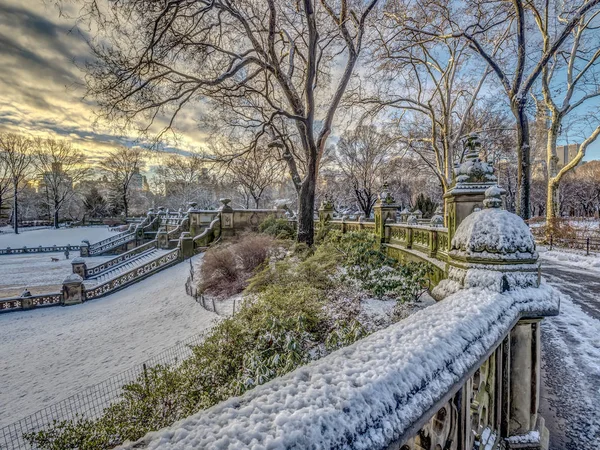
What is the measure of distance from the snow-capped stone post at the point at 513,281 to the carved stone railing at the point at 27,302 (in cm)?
1770

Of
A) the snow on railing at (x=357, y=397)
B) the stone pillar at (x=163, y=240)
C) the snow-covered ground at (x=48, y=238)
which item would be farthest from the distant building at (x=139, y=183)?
the snow on railing at (x=357, y=397)

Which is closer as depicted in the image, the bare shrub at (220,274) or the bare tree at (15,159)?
the bare shrub at (220,274)

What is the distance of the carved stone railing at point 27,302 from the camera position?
12.9 meters

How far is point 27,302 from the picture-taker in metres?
13.1

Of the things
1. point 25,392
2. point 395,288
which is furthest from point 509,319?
point 25,392

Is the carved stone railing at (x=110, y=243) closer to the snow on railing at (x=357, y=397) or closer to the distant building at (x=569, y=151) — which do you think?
the snow on railing at (x=357, y=397)

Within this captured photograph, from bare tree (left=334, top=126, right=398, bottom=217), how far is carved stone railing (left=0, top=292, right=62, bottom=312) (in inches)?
922

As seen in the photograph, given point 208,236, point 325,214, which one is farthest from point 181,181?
point 325,214

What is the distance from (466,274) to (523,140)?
9.57 metres

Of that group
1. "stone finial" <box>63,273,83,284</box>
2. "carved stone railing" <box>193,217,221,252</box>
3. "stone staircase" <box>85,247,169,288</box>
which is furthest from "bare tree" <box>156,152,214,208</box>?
"stone finial" <box>63,273,83,284</box>

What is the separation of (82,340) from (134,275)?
7600 mm

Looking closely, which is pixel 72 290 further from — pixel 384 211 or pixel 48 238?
pixel 48 238

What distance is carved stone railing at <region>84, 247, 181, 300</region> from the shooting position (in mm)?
14846

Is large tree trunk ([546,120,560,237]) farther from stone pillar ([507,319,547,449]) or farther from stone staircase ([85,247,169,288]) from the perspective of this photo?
stone staircase ([85,247,169,288])
